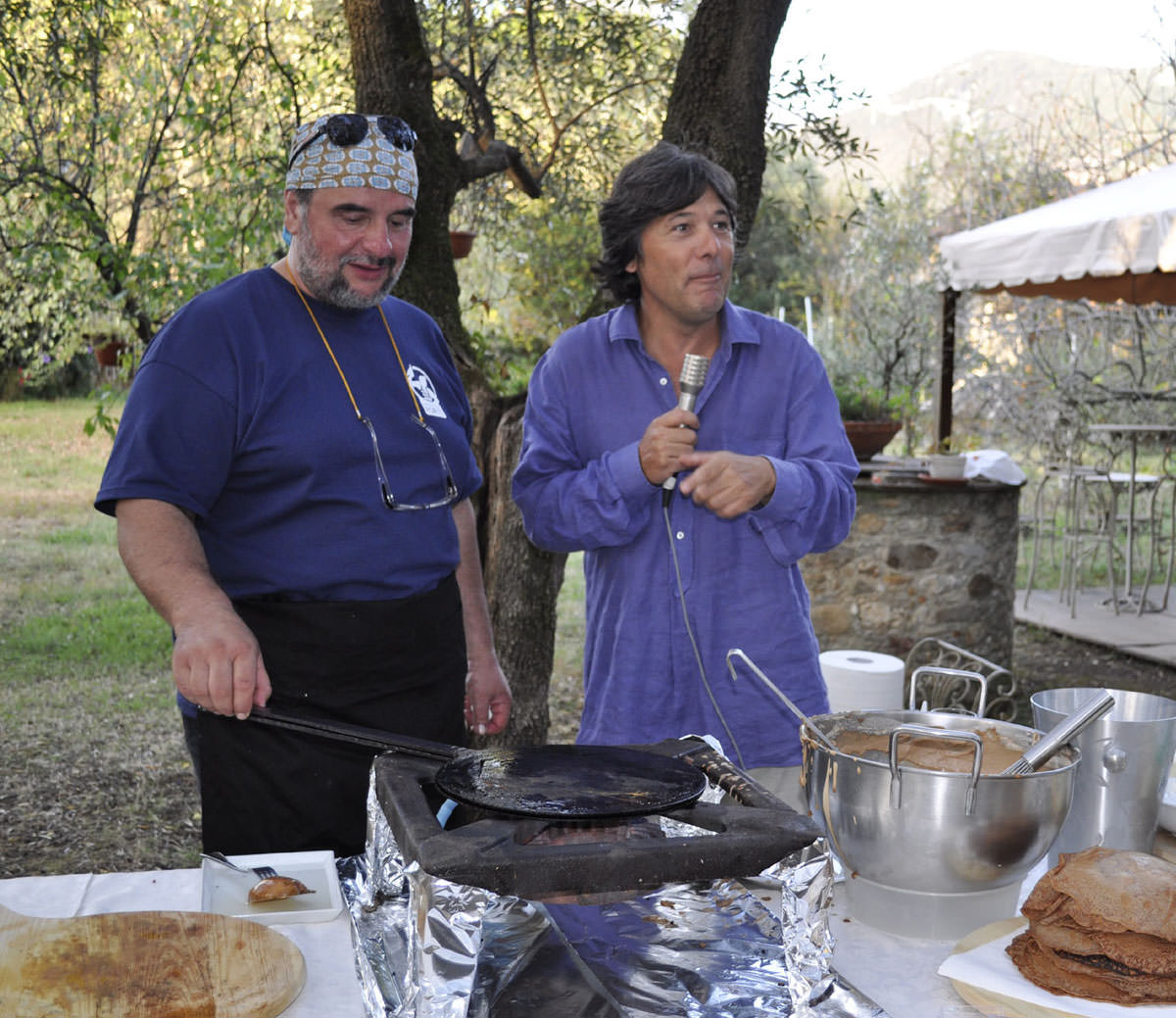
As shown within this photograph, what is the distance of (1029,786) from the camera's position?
1366 mm

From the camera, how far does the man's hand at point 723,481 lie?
1.99 meters

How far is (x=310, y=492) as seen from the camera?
2.09 meters

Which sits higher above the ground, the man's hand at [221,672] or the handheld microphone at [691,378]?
the handheld microphone at [691,378]

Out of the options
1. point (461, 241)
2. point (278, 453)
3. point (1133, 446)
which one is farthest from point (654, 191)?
point (1133, 446)

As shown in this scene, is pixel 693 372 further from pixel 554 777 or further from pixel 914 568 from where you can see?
pixel 914 568

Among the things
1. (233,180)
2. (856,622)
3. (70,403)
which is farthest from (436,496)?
(70,403)

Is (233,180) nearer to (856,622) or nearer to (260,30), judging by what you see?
(260,30)

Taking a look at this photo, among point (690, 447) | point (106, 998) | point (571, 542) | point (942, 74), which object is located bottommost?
point (106, 998)

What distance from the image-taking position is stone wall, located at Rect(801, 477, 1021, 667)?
20.1ft

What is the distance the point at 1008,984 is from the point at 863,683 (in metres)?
2.08

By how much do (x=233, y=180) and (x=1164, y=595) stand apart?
723 centimetres

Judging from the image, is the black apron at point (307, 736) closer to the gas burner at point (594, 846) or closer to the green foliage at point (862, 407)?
the gas burner at point (594, 846)

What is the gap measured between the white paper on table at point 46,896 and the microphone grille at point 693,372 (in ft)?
3.76

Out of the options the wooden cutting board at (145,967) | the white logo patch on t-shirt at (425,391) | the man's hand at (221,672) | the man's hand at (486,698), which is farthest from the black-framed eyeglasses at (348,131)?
the wooden cutting board at (145,967)
